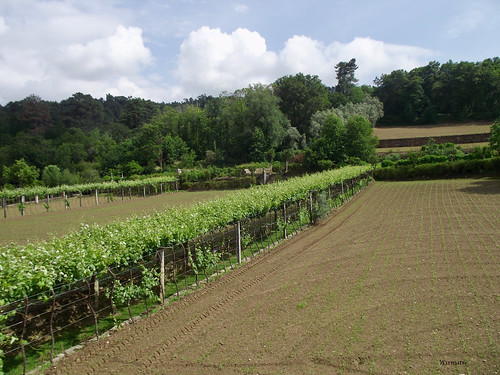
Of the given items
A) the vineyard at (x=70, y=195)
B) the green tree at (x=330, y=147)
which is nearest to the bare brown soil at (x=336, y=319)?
the vineyard at (x=70, y=195)

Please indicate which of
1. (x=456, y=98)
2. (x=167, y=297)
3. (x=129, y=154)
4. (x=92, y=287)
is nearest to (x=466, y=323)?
(x=167, y=297)

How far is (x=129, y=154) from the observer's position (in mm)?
64312

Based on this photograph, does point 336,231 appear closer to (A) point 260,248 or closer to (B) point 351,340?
(A) point 260,248

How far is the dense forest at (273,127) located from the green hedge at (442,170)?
6531 mm

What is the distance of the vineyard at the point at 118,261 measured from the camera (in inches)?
220

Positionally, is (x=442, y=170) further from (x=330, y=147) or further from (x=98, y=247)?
(x=98, y=247)

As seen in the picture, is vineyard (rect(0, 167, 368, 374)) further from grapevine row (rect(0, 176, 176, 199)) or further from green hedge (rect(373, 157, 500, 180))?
grapevine row (rect(0, 176, 176, 199))

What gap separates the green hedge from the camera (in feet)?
96.0

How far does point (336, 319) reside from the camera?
620cm

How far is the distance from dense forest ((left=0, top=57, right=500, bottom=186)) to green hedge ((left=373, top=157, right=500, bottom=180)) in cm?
653

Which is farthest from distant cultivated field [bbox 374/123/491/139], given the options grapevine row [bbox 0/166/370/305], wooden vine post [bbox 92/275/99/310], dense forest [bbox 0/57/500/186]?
wooden vine post [bbox 92/275/99/310]

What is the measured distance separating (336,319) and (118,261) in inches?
177

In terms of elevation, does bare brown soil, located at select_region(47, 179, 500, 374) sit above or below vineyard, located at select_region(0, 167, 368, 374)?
below

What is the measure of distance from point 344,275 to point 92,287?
6075mm
